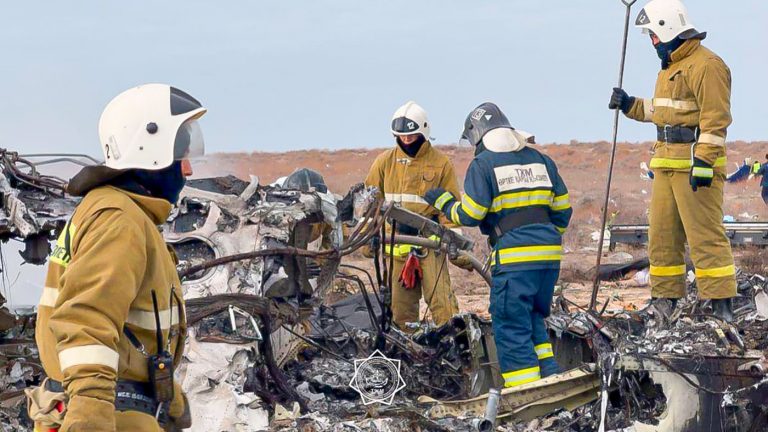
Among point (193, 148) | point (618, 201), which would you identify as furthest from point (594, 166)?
point (193, 148)

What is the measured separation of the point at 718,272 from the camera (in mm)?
7793

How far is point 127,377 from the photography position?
136 inches

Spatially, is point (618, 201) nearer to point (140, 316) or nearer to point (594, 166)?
point (594, 166)

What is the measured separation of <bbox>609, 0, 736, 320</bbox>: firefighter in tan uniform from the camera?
7750mm

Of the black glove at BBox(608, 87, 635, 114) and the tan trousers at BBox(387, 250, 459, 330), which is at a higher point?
the black glove at BBox(608, 87, 635, 114)

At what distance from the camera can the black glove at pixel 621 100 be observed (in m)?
8.42

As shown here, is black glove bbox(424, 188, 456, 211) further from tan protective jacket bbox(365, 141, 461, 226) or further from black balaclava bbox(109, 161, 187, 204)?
black balaclava bbox(109, 161, 187, 204)

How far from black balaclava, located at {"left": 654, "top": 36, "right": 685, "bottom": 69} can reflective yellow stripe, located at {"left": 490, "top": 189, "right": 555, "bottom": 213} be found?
1676 mm

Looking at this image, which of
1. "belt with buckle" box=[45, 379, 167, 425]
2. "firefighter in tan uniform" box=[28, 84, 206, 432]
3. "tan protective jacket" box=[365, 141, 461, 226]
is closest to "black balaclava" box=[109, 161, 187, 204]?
"firefighter in tan uniform" box=[28, 84, 206, 432]

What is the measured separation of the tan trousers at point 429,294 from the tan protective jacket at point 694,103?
2.04m

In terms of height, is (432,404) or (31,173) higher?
(31,173)

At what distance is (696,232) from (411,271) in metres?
2.48

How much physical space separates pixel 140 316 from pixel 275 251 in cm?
302

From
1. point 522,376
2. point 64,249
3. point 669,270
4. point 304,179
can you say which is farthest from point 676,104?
point 64,249
